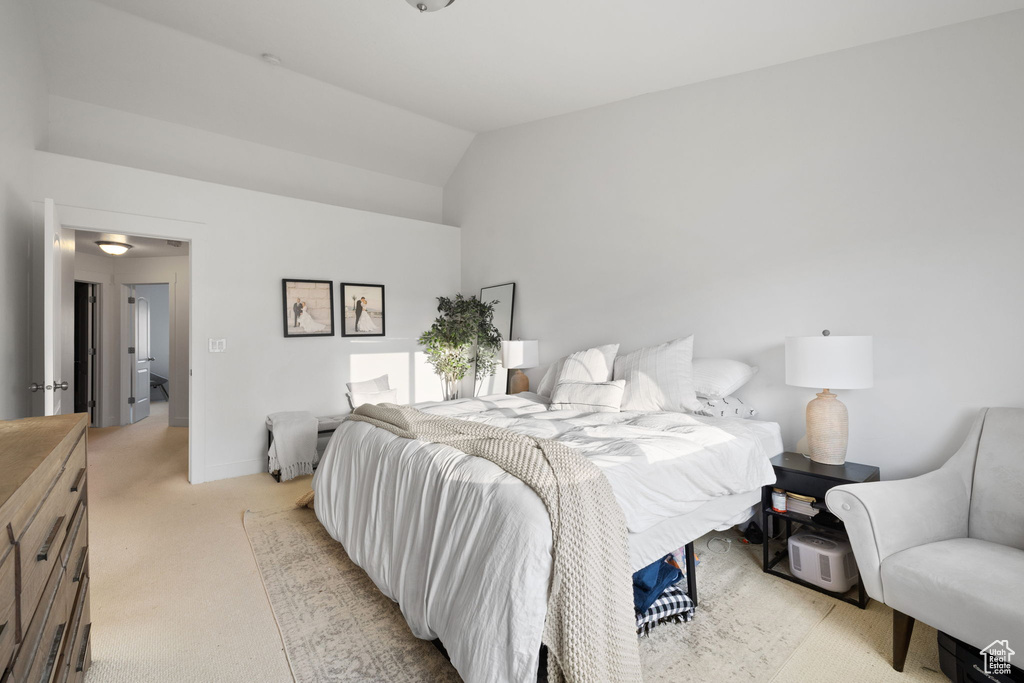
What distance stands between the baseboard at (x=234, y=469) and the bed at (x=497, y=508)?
1712mm

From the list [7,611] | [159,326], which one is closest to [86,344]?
[159,326]

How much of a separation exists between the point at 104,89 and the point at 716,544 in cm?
549

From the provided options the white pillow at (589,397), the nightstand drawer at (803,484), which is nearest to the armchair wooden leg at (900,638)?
the nightstand drawer at (803,484)

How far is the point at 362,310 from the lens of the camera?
195 inches

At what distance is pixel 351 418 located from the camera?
3.03 metres

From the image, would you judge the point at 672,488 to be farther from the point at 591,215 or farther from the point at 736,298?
the point at 591,215

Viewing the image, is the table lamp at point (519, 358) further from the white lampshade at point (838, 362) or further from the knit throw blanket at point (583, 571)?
the knit throw blanket at point (583, 571)

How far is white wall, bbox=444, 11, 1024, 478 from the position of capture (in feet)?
7.61

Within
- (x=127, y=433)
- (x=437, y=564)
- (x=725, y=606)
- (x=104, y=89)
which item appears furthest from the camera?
(x=127, y=433)

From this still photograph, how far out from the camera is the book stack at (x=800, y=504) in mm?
2389

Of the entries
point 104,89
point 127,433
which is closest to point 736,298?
point 104,89

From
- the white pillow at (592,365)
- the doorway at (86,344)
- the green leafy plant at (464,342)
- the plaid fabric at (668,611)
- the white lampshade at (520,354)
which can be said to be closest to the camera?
the plaid fabric at (668,611)

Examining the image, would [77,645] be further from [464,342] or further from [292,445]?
[464,342]

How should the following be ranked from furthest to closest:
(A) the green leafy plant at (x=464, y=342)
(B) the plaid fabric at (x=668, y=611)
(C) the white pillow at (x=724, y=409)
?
(A) the green leafy plant at (x=464, y=342), (C) the white pillow at (x=724, y=409), (B) the plaid fabric at (x=668, y=611)
